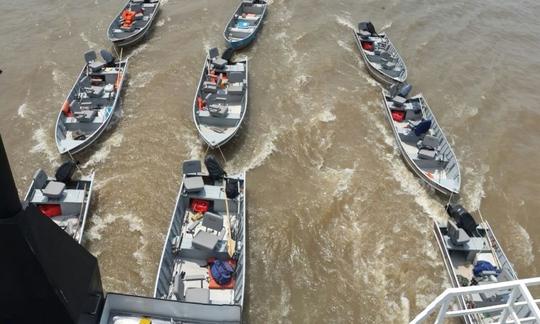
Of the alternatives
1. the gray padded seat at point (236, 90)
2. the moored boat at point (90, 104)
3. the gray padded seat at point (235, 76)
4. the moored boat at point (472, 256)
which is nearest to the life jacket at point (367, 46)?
the gray padded seat at point (235, 76)

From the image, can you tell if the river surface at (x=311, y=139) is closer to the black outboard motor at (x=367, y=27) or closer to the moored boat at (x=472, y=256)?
the moored boat at (x=472, y=256)

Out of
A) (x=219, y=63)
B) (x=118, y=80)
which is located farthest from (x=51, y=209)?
(x=219, y=63)

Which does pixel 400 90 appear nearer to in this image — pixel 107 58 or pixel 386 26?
pixel 386 26

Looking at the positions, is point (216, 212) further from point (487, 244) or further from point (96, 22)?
point (96, 22)

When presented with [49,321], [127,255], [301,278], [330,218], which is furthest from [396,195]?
[49,321]

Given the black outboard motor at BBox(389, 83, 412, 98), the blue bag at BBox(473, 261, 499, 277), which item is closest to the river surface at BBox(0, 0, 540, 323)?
the blue bag at BBox(473, 261, 499, 277)

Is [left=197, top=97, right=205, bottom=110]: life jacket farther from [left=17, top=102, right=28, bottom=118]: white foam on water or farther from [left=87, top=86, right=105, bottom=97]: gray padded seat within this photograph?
[left=17, top=102, right=28, bottom=118]: white foam on water
